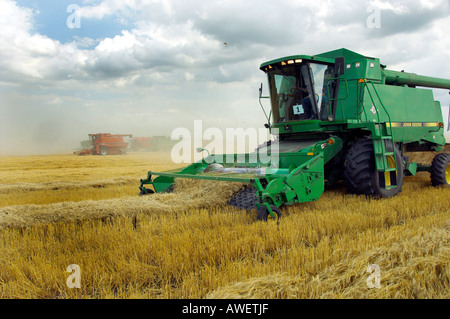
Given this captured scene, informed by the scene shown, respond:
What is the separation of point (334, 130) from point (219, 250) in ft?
12.6

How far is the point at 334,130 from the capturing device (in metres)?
6.14

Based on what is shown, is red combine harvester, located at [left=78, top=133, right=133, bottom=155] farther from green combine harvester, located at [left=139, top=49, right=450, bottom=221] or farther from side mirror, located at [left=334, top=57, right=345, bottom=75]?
side mirror, located at [left=334, top=57, right=345, bottom=75]

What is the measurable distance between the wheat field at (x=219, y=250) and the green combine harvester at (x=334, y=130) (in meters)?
0.59

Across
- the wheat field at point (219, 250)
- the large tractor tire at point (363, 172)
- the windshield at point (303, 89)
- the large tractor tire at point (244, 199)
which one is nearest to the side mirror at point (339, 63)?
the windshield at point (303, 89)

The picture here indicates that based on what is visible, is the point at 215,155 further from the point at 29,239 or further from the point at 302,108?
the point at 29,239

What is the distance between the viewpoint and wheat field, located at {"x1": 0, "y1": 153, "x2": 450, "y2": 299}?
229cm

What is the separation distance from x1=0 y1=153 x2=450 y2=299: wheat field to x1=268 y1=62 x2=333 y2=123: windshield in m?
1.72

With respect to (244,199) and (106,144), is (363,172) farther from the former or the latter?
(106,144)

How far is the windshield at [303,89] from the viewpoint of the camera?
19.7 ft

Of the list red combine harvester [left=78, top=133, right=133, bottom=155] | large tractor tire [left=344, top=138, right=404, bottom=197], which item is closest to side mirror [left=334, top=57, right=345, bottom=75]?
large tractor tire [left=344, top=138, right=404, bottom=197]

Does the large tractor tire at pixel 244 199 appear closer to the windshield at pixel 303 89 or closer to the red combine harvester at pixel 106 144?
the windshield at pixel 303 89

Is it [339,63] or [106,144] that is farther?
[106,144]

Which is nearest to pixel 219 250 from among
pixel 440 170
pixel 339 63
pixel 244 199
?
pixel 244 199

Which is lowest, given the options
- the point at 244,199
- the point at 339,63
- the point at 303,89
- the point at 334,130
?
the point at 244,199
